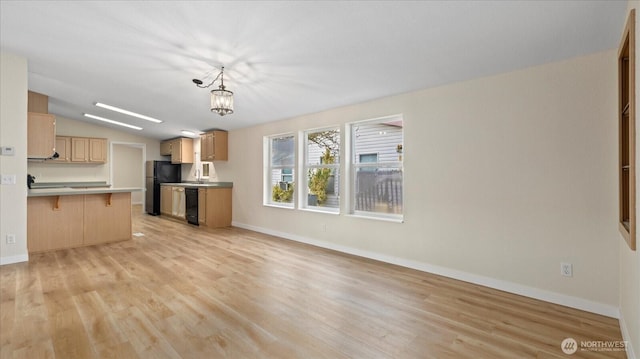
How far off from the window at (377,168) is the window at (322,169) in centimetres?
35

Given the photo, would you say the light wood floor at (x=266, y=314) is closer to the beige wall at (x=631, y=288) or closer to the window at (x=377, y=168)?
the beige wall at (x=631, y=288)

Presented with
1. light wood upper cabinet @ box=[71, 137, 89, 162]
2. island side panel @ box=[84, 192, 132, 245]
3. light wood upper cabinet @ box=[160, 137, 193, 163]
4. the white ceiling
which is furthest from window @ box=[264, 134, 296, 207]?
light wood upper cabinet @ box=[71, 137, 89, 162]

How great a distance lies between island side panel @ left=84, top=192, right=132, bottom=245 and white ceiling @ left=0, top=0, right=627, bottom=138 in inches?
76.5

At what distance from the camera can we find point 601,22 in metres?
2.09

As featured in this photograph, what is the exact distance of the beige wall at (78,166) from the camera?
7.46 metres

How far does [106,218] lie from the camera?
16.5 feet

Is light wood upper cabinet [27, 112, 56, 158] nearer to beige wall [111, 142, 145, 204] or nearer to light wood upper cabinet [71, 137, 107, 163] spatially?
light wood upper cabinet [71, 137, 107, 163]

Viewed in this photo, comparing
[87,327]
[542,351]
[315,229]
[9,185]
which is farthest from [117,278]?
[542,351]

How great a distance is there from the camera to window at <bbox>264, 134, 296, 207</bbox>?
5.57m

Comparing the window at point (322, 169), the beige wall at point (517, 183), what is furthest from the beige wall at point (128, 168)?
the beige wall at point (517, 183)

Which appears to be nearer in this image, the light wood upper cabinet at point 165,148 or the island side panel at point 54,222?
the island side panel at point 54,222

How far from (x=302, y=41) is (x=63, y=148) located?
25.8 feet

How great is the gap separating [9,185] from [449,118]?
5537 mm

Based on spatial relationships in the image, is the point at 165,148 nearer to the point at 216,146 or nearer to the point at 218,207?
the point at 216,146
